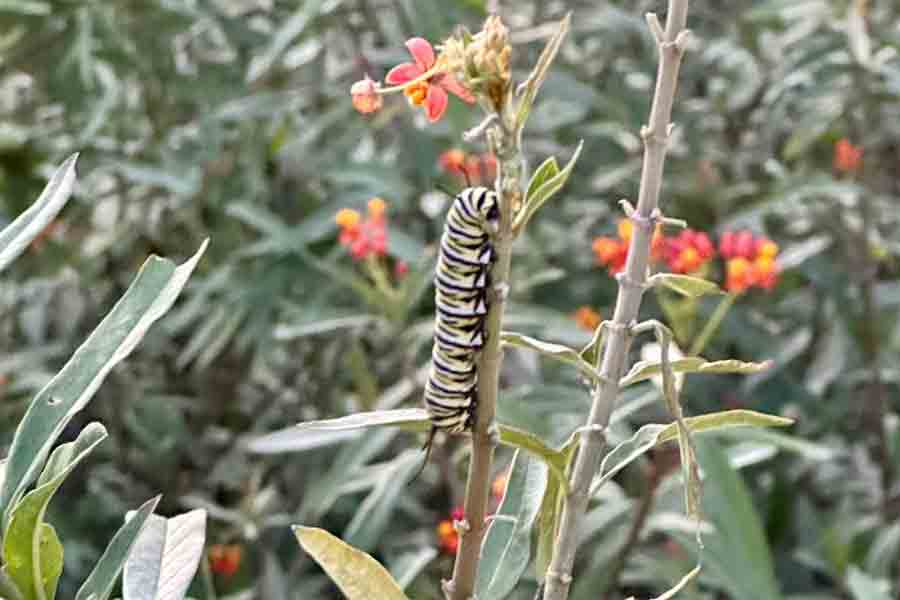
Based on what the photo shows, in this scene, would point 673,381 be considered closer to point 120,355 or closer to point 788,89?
point 120,355

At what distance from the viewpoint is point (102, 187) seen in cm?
246

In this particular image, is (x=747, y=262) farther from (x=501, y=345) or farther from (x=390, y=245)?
(x=501, y=345)

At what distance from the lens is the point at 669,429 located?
75cm

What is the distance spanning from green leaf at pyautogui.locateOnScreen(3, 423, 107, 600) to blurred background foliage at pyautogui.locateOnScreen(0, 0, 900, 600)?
3.37ft

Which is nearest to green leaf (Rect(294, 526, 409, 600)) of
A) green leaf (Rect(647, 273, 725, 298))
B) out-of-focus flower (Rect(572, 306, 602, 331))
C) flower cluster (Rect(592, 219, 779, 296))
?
green leaf (Rect(647, 273, 725, 298))

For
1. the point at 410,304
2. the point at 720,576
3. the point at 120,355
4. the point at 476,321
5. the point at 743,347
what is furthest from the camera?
the point at 743,347

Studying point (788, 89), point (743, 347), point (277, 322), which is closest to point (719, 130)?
point (788, 89)

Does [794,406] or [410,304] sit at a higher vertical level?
[410,304]

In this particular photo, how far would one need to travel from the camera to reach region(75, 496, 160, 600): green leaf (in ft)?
2.58

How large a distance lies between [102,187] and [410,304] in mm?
895

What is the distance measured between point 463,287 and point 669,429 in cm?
18

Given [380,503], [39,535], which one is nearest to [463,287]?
[39,535]

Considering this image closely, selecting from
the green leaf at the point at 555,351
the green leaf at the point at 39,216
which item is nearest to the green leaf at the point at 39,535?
the green leaf at the point at 39,216

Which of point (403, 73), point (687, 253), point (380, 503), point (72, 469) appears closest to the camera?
point (403, 73)
